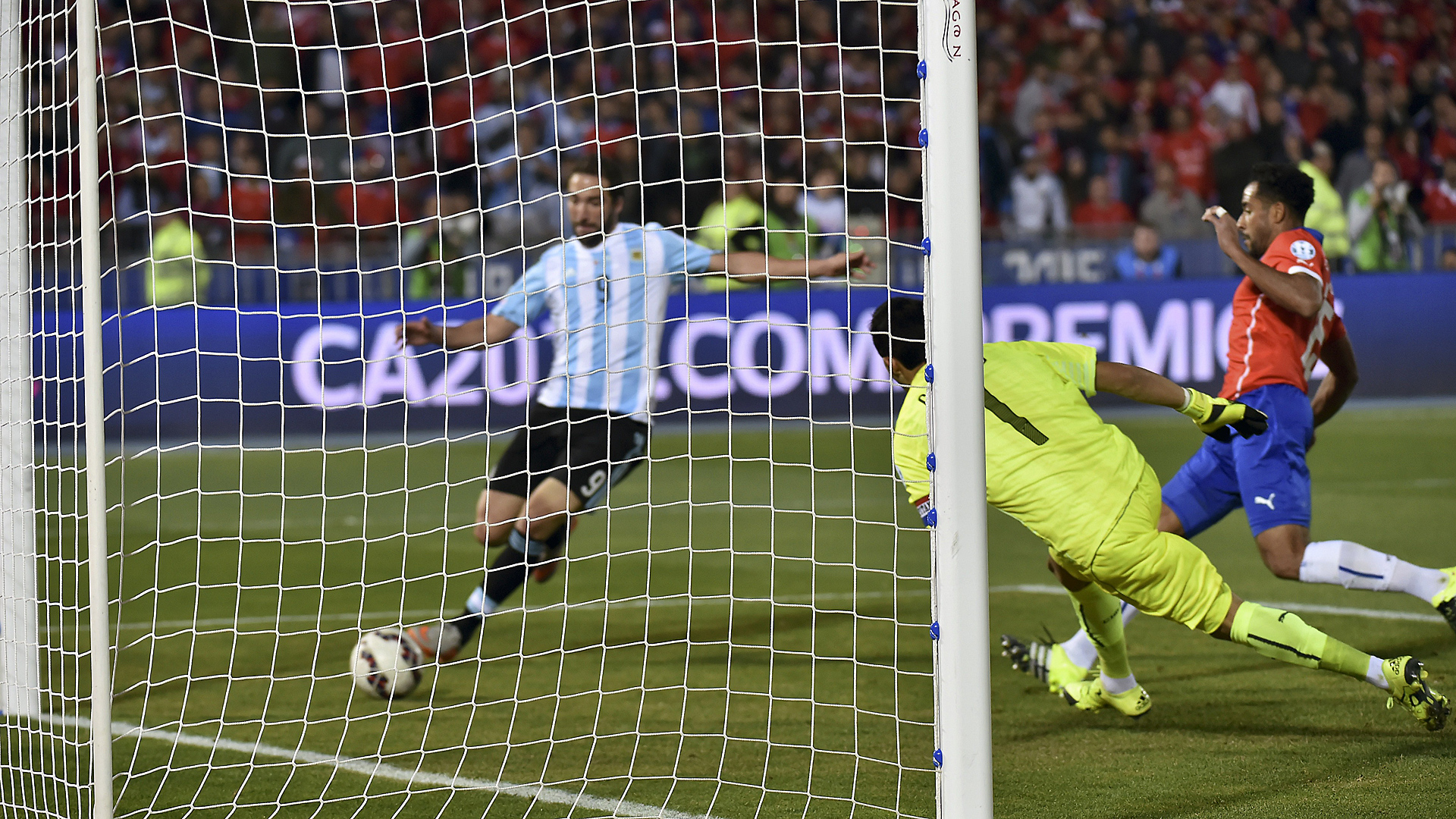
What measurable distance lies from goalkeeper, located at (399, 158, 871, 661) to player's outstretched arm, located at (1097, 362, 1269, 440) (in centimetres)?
173

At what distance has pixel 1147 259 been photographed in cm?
1384

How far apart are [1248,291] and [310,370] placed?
9.37 meters

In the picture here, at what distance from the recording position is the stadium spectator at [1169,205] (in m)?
15.9

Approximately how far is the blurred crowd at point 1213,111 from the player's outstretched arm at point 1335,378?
29.9 ft

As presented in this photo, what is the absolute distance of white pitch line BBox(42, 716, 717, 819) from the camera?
13.7ft

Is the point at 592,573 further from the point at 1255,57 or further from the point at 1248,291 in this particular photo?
the point at 1255,57

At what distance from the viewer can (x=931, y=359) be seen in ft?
11.0

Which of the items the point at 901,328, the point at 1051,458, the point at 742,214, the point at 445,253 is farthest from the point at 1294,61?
the point at 901,328

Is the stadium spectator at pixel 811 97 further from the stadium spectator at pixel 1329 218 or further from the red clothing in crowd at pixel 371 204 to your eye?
the stadium spectator at pixel 1329 218

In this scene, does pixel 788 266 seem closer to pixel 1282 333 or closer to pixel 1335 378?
pixel 1282 333

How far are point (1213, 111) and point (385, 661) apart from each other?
14.0 m

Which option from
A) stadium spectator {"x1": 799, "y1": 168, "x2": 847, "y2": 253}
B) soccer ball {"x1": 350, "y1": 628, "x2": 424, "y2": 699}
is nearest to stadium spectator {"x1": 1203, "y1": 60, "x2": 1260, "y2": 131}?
stadium spectator {"x1": 799, "y1": 168, "x2": 847, "y2": 253}

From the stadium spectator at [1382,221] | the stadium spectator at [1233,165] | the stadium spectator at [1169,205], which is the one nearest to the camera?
the stadium spectator at [1382,221]

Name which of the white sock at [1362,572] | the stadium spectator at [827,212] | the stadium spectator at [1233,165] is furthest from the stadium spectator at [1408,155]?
the white sock at [1362,572]
